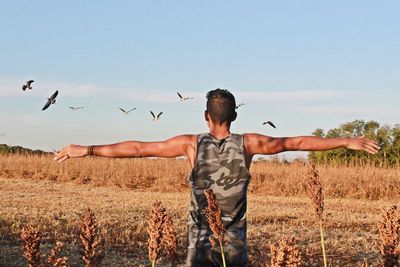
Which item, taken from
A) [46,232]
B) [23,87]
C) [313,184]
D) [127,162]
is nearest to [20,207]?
[46,232]

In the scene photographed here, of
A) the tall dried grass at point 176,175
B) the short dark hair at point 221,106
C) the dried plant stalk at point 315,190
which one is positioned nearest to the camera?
the dried plant stalk at point 315,190

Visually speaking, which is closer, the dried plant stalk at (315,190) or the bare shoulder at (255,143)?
A: the dried plant stalk at (315,190)

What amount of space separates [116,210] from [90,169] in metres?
12.9

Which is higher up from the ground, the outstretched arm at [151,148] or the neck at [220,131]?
the neck at [220,131]

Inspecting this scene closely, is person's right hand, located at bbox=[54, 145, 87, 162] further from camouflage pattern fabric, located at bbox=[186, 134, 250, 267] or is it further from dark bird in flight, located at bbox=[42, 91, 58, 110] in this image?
dark bird in flight, located at bbox=[42, 91, 58, 110]

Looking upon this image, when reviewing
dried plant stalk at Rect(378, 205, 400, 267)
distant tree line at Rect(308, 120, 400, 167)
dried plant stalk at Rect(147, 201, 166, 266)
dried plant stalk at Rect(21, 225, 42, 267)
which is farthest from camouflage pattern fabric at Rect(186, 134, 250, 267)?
distant tree line at Rect(308, 120, 400, 167)

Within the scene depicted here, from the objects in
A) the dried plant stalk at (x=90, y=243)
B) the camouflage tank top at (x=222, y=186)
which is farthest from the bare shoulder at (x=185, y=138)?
the dried plant stalk at (x=90, y=243)

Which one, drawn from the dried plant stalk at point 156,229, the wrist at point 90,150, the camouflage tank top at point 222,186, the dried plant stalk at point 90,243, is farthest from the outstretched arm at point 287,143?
the dried plant stalk at point 90,243

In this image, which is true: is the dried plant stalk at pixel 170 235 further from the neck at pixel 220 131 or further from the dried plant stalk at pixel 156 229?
the dried plant stalk at pixel 156 229

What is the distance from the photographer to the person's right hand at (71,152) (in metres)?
3.86

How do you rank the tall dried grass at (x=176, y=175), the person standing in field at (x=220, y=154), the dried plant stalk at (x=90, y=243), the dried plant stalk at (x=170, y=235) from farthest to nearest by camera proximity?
the tall dried grass at (x=176, y=175) < the person standing in field at (x=220, y=154) < the dried plant stalk at (x=170, y=235) < the dried plant stalk at (x=90, y=243)

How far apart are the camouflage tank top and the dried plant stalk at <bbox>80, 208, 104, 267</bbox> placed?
5.37ft

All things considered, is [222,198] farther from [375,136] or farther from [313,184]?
[375,136]

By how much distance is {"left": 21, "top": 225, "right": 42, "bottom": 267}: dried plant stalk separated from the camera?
2.04 meters
